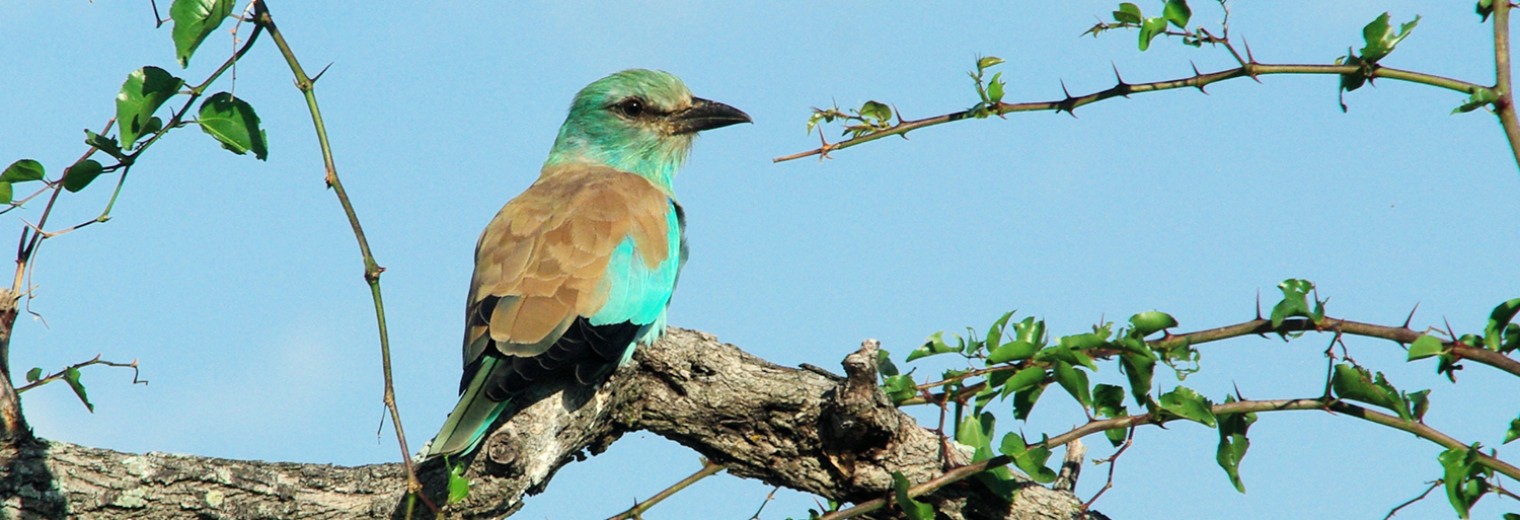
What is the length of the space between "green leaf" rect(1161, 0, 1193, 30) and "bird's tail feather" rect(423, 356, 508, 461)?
2.25 meters

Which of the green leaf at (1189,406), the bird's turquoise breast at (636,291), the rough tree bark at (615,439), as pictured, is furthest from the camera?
the bird's turquoise breast at (636,291)

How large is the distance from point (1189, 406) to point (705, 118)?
3410mm

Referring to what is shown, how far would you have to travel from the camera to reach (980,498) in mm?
3857

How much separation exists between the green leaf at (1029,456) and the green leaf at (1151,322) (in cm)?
40

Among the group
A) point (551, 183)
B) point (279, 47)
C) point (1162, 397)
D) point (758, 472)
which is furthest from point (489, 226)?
point (1162, 397)

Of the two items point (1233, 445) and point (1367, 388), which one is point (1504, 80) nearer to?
point (1367, 388)

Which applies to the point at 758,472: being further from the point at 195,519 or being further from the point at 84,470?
the point at 84,470

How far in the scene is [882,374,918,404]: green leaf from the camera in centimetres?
364

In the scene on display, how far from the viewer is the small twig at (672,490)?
3.87 metres

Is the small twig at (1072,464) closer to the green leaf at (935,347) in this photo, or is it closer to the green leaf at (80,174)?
the green leaf at (935,347)

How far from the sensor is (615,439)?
427cm

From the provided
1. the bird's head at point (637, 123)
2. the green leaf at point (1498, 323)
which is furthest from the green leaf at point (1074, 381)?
the bird's head at point (637, 123)

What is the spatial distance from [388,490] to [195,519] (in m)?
0.53

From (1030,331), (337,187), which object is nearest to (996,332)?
(1030,331)
